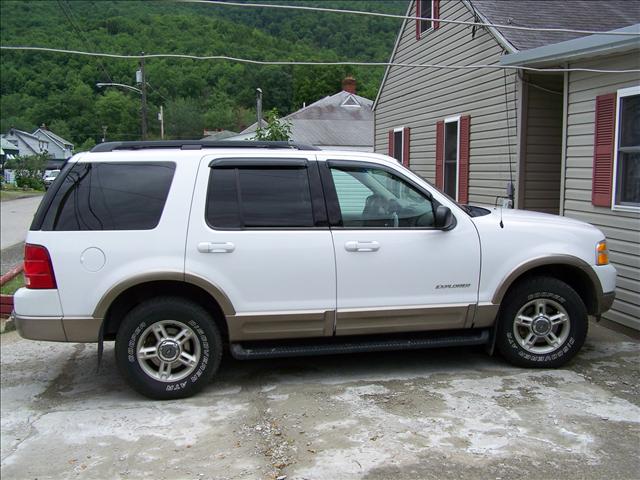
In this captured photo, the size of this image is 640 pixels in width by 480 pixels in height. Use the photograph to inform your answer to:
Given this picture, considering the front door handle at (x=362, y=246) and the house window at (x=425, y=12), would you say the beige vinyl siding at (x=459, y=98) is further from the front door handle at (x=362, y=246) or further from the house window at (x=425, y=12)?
the front door handle at (x=362, y=246)

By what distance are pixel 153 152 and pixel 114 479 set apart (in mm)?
2446

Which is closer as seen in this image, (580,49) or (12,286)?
(580,49)

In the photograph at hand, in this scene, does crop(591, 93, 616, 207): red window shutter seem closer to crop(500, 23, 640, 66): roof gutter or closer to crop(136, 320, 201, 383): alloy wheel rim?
crop(500, 23, 640, 66): roof gutter

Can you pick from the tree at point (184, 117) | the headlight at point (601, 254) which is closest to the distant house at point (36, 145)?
the tree at point (184, 117)

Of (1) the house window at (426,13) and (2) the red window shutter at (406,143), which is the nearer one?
(1) the house window at (426,13)

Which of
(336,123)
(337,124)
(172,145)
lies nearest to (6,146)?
(336,123)

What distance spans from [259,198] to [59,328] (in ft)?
5.81

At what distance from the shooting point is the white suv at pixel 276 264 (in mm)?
4543

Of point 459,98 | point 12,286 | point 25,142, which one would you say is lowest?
point 12,286

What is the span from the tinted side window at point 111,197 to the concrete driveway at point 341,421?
140cm

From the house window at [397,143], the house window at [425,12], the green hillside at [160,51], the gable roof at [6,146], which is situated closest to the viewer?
the house window at [425,12]

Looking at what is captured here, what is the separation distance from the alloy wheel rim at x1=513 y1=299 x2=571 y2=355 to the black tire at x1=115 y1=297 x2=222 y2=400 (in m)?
2.53

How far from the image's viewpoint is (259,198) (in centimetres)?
484

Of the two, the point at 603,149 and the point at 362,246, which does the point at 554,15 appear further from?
the point at 362,246
